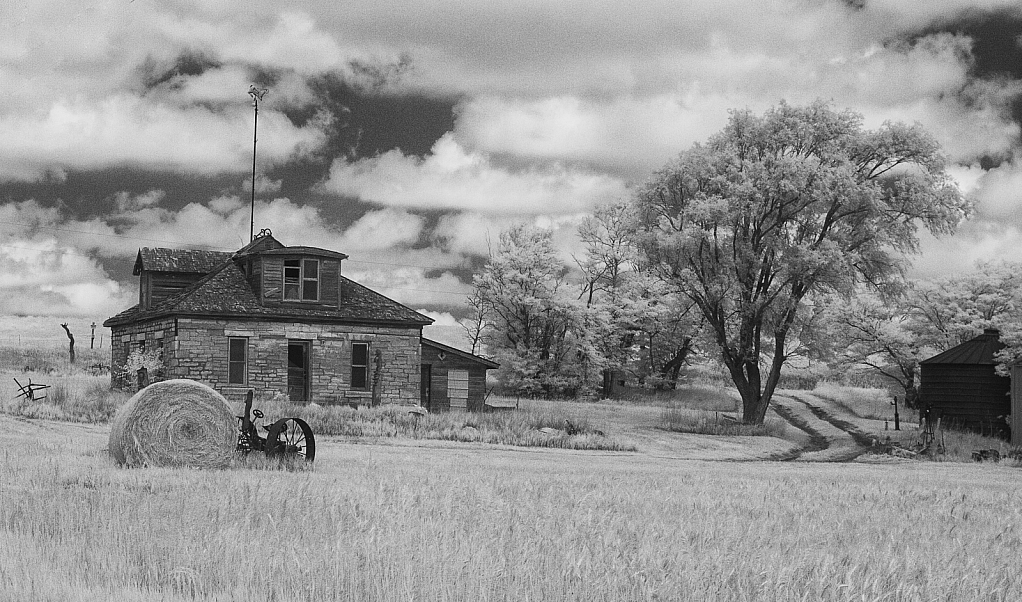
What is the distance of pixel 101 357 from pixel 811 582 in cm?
6741

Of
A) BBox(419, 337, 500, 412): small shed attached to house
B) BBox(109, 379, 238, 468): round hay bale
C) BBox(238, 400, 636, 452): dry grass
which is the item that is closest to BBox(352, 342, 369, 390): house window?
BBox(238, 400, 636, 452): dry grass

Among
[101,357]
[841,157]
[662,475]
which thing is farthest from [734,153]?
[101,357]

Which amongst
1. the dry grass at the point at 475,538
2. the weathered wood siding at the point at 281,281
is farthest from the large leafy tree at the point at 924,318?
the dry grass at the point at 475,538

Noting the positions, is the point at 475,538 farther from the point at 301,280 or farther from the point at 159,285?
the point at 159,285

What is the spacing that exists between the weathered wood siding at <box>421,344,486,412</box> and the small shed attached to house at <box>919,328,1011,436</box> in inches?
765

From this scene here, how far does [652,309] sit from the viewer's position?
65562 mm

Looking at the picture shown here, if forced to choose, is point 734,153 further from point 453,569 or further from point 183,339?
point 453,569

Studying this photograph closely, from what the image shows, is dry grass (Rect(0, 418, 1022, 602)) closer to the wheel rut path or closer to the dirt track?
the dirt track

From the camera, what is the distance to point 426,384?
47000 millimetres

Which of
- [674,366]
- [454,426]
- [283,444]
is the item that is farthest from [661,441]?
[674,366]

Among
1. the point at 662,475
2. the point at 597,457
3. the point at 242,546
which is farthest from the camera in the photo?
the point at 597,457

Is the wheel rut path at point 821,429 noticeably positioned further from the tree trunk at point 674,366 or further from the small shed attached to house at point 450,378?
the small shed attached to house at point 450,378

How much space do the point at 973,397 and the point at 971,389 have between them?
0.34 metres

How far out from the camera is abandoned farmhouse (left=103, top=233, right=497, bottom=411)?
40188 millimetres
